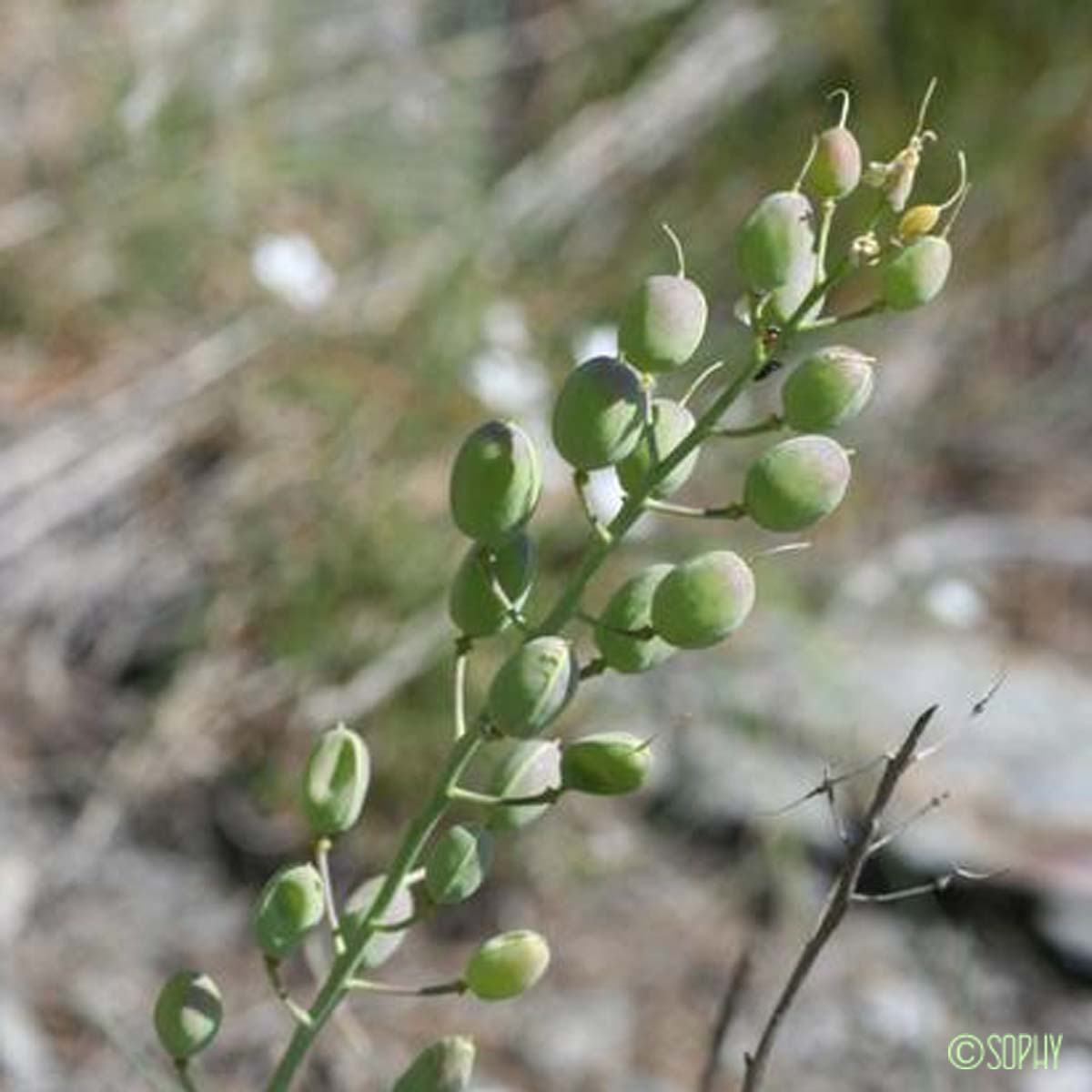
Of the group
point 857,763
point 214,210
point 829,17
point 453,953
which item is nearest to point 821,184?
point 453,953

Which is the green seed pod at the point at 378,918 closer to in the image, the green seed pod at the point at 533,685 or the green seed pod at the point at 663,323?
the green seed pod at the point at 533,685

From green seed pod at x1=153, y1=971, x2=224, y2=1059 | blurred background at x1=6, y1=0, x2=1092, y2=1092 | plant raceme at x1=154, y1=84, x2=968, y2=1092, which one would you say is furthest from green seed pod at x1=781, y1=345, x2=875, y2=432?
blurred background at x1=6, y1=0, x2=1092, y2=1092

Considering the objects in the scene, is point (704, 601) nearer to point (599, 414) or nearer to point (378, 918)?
point (599, 414)

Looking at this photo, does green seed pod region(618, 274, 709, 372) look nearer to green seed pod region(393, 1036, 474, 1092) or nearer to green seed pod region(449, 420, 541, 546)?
green seed pod region(449, 420, 541, 546)

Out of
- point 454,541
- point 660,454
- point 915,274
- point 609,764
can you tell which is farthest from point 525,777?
point 454,541

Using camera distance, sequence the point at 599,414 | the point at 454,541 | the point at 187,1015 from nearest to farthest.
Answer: the point at 599,414, the point at 187,1015, the point at 454,541

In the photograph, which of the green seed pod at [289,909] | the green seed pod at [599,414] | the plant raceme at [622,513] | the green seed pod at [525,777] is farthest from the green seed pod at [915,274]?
the green seed pod at [289,909]
